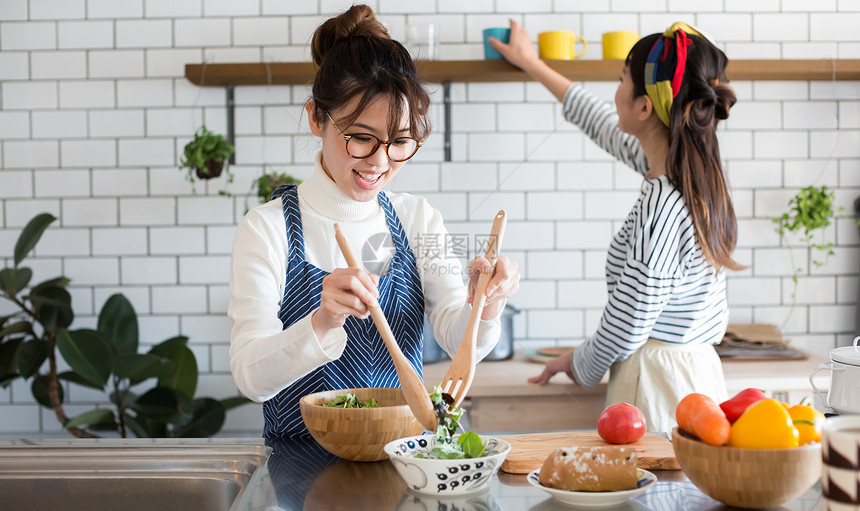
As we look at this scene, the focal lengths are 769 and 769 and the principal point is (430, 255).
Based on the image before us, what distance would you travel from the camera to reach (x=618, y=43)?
2609 millimetres

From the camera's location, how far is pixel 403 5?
2770mm

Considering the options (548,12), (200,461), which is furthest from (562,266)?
(200,461)

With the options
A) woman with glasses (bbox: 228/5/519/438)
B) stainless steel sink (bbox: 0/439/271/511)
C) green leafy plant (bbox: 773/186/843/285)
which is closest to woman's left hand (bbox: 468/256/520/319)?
woman with glasses (bbox: 228/5/519/438)

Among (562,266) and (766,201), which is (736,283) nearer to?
(766,201)

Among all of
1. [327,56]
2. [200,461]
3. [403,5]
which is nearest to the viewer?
[200,461]

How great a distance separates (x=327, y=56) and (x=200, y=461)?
72cm

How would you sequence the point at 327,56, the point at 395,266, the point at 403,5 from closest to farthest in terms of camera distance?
the point at 327,56
the point at 395,266
the point at 403,5

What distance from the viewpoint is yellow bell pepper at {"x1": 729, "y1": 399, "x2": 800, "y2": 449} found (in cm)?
85

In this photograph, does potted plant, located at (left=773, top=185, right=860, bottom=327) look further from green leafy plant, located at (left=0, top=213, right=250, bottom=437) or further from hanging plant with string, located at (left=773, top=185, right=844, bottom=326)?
green leafy plant, located at (left=0, top=213, right=250, bottom=437)

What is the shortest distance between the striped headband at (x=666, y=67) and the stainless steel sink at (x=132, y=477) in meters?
1.23

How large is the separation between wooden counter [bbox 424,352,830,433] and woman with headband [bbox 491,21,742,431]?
31cm

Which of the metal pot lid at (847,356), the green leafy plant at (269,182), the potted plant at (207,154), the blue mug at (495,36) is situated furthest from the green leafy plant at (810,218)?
the potted plant at (207,154)

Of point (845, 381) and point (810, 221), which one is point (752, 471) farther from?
point (810, 221)

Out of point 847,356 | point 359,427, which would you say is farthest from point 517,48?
point 359,427
